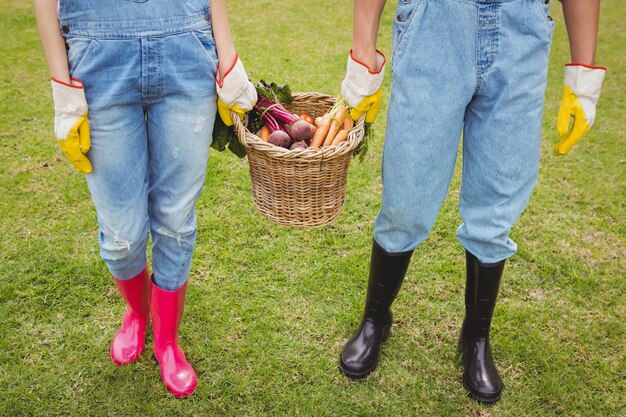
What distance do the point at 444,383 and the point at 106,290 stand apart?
1534 mm

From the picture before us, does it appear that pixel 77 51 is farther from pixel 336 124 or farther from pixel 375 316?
pixel 375 316

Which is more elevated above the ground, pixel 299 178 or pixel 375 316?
pixel 299 178

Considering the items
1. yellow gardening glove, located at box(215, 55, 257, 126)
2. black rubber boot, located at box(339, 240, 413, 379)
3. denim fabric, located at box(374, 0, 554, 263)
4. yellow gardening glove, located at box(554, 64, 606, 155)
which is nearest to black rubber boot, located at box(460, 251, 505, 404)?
denim fabric, located at box(374, 0, 554, 263)

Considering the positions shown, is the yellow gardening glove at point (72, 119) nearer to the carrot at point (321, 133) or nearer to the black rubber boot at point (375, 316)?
the carrot at point (321, 133)

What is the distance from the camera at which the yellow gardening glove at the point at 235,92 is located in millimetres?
1619

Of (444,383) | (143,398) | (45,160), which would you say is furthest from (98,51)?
(45,160)

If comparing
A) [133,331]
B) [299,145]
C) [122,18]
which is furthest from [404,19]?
[133,331]

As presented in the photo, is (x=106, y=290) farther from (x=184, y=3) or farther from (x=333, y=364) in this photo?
(x=184, y=3)

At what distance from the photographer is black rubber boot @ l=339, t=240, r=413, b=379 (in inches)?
78.7

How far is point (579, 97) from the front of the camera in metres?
1.74

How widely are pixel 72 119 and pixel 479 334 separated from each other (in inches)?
63.4

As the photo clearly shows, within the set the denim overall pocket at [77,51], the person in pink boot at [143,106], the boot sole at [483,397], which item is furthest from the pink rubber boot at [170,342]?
the boot sole at [483,397]

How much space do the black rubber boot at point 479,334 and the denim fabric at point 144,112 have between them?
1.05 m

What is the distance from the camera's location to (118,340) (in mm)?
2143
